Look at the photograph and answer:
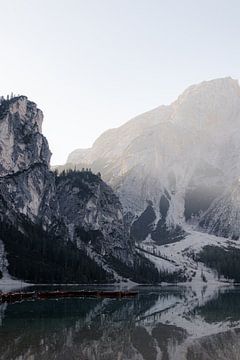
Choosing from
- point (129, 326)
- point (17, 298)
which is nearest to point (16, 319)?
point (129, 326)

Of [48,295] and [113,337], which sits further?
[48,295]

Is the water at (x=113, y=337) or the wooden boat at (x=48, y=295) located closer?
the water at (x=113, y=337)

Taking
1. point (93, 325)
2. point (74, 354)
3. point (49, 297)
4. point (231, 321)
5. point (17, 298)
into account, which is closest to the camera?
point (74, 354)

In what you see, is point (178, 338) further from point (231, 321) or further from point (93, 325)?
point (231, 321)

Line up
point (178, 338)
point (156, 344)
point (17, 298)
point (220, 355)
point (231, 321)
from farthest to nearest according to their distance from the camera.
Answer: point (17, 298) → point (231, 321) → point (178, 338) → point (156, 344) → point (220, 355)

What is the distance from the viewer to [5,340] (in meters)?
50.1

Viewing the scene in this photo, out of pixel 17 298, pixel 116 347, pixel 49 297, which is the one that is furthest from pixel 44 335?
pixel 49 297

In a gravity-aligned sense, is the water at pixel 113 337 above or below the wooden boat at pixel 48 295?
below

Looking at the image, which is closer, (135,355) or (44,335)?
(135,355)

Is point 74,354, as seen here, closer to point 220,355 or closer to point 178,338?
point 220,355

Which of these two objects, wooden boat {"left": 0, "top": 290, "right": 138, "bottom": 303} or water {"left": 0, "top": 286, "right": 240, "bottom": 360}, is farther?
wooden boat {"left": 0, "top": 290, "right": 138, "bottom": 303}

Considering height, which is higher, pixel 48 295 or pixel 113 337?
pixel 48 295

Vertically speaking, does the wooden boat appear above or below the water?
above

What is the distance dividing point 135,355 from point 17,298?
72.8 metres
